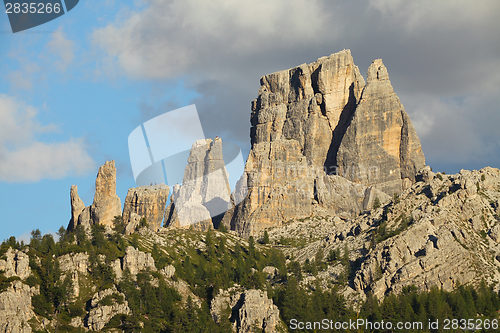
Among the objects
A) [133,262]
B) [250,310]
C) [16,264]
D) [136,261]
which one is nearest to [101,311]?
[133,262]

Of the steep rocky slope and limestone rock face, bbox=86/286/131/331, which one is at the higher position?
the steep rocky slope

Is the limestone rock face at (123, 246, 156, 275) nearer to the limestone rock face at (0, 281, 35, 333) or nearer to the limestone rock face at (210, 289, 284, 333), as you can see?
the limestone rock face at (210, 289, 284, 333)

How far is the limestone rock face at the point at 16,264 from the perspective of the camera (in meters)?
149

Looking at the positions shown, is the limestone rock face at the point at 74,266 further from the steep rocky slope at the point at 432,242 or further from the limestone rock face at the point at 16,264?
the steep rocky slope at the point at 432,242

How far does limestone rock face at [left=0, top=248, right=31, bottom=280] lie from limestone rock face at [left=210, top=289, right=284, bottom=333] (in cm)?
4420

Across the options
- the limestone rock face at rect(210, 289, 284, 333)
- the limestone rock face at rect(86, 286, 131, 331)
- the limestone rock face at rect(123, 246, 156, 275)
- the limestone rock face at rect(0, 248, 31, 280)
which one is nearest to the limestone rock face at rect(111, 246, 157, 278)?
the limestone rock face at rect(123, 246, 156, 275)

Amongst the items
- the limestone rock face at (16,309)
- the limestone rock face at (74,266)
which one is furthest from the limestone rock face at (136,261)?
the limestone rock face at (16,309)

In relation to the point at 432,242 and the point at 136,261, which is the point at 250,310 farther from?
the point at 432,242

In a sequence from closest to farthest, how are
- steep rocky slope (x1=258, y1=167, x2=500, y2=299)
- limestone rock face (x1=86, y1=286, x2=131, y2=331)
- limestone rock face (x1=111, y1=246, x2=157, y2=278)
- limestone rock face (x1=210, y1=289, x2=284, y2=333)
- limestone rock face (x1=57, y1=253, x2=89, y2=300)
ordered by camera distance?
limestone rock face (x1=86, y1=286, x2=131, y2=331) < limestone rock face (x1=210, y1=289, x2=284, y2=333) < limestone rock face (x1=57, y1=253, x2=89, y2=300) < steep rocky slope (x1=258, y1=167, x2=500, y2=299) < limestone rock face (x1=111, y1=246, x2=157, y2=278)

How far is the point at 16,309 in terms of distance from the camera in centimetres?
13762

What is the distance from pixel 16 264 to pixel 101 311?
947 inches

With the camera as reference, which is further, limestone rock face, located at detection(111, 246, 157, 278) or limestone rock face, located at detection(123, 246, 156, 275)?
limestone rock face, located at detection(123, 246, 156, 275)

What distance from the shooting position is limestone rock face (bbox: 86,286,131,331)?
143750 millimetres

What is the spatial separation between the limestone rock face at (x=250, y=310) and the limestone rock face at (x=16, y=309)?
137ft
